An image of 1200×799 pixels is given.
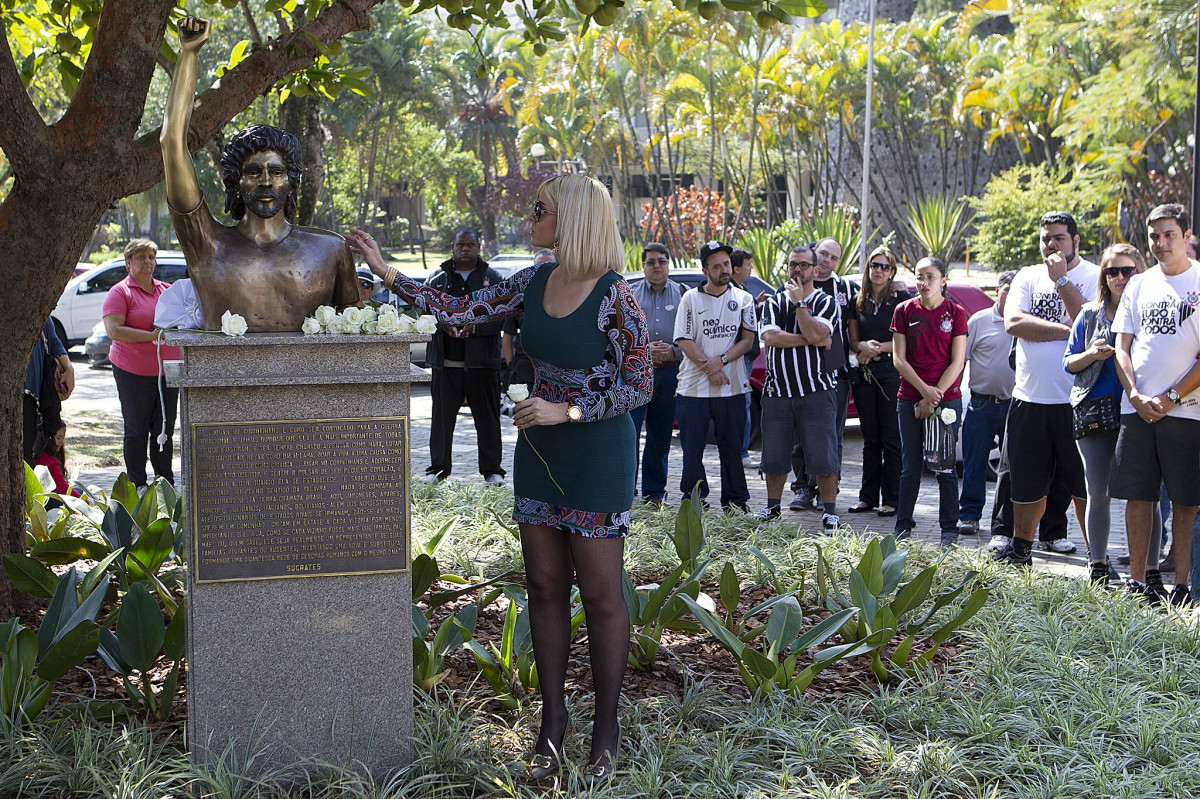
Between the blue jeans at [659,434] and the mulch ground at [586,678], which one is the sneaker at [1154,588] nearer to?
the mulch ground at [586,678]

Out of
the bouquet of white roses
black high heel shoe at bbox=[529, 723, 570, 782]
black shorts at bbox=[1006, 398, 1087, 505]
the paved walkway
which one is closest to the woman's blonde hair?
the bouquet of white roses

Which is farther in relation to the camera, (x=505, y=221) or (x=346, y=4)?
(x=505, y=221)

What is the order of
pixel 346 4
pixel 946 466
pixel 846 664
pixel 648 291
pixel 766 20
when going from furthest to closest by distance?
pixel 648 291, pixel 946 466, pixel 346 4, pixel 846 664, pixel 766 20

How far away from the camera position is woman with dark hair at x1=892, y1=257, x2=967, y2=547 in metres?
7.76

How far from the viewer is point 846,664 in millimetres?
5047

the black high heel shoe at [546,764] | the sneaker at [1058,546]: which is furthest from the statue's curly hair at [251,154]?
the sneaker at [1058,546]

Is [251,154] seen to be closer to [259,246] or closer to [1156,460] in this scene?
[259,246]

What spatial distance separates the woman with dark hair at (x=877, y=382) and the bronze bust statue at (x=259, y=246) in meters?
5.69

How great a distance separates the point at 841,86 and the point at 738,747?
103 feet

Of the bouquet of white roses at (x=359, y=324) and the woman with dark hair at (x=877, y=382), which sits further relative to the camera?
the woman with dark hair at (x=877, y=382)

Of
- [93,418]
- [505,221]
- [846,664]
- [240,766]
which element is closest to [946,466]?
[846,664]

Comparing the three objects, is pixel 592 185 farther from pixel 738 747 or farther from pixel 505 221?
pixel 505 221

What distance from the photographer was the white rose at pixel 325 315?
3668 mm

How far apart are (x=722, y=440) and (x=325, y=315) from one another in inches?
206
